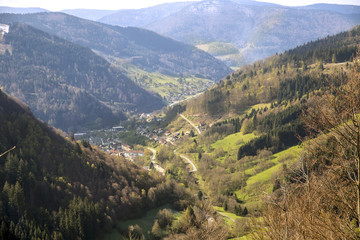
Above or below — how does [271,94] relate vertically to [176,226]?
above

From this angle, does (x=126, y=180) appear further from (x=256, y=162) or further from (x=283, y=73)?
(x=283, y=73)

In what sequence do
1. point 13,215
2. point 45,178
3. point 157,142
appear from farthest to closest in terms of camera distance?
1. point 157,142
2. point 45,178
3. point 13,215

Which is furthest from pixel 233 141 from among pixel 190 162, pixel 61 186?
pixel 61 186

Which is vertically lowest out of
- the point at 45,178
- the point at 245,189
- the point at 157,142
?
the point at 157,142

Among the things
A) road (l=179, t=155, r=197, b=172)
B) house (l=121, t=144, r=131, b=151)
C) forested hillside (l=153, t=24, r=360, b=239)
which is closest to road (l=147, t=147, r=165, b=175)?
forested hillside (l=153, t=24, r=360, b=239)

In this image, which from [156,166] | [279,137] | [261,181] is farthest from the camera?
[156,166]

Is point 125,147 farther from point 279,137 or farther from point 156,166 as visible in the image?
point 279,137

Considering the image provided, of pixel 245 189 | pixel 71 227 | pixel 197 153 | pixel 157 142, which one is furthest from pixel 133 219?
pixel 157 142

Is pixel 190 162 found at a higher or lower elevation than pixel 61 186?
lower

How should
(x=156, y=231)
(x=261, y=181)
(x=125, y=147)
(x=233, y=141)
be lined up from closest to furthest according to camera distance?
(x=156, y=231)
(x=261, y=181)
(x=233, y=141)
(x=125, y=147)
